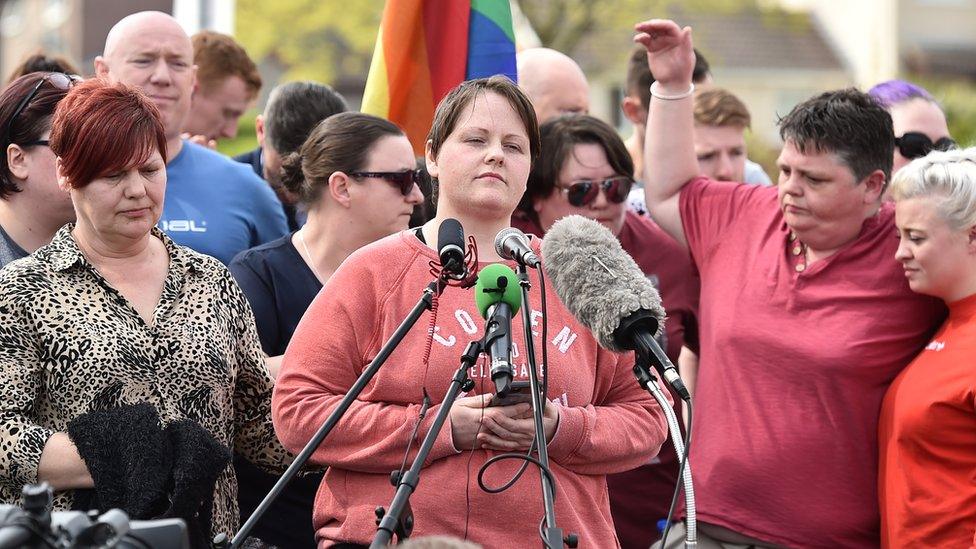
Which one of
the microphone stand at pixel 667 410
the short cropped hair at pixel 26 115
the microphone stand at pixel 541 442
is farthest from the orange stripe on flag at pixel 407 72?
the microphone stand at pixel 667 410

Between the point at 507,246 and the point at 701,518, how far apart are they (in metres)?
1.87

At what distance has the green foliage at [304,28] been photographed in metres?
32.2

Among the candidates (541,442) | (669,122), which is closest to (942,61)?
(669,122)

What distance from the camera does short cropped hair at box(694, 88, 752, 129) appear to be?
23.7 feet

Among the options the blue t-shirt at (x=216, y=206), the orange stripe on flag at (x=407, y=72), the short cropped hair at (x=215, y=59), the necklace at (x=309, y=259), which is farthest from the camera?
the short cropped hair at (x=215, y=59)

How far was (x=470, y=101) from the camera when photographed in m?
4.69

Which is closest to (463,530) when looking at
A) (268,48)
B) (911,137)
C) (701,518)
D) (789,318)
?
(701,518)

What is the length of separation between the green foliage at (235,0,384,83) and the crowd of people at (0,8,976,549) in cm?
2573

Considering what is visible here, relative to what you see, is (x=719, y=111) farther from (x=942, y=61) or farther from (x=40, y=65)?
(x=942, y=61)

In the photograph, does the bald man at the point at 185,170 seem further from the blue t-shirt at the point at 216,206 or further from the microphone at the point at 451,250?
the microphone at the point at 451,250

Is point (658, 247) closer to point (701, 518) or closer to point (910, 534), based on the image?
Result: point (701, 518)

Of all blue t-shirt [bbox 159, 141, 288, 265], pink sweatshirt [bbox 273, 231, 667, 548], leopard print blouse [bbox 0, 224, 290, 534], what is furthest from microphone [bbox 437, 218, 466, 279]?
blue t-shirt [bbox 159, 141, 288, 265]

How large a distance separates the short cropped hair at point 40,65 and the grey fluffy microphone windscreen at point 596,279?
3.47 meters

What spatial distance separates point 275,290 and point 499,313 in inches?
80.8
